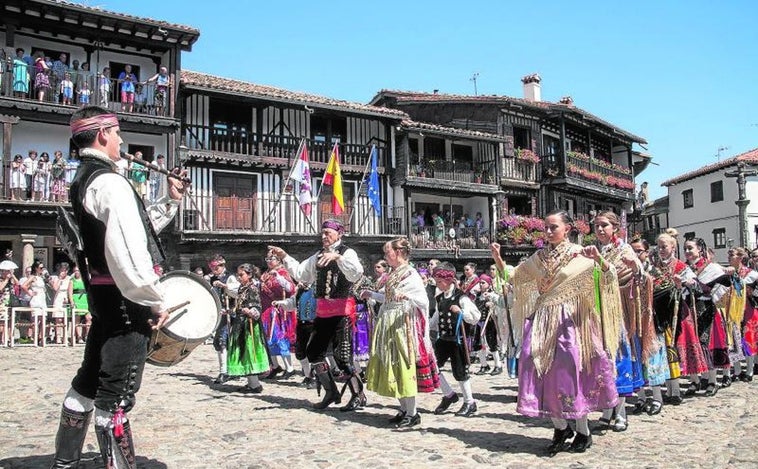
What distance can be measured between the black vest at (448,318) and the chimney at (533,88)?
2944 centimetres

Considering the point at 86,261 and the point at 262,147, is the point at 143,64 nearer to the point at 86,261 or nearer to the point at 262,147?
the point at 262,147

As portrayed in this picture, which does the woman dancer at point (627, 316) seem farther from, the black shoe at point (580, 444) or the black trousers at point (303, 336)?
the black trousers at point (303, 336)

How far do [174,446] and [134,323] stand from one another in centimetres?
212

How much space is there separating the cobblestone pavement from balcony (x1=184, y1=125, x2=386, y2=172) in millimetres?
15322

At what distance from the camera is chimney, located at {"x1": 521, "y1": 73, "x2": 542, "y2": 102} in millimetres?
35156

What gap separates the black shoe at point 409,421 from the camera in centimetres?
641

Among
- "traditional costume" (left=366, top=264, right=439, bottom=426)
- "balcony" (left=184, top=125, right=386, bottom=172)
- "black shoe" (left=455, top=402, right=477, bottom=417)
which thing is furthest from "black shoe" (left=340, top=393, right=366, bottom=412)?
"balcony" (left=184, top=125, right=386, bottom=172)

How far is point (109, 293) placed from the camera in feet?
12.4

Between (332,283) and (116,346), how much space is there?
3.61 m

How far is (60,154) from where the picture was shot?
19.9 meters

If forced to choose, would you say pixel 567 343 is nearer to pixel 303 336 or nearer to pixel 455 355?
pixel 455 355

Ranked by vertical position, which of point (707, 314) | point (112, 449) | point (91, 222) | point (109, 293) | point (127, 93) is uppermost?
point (127, 93)

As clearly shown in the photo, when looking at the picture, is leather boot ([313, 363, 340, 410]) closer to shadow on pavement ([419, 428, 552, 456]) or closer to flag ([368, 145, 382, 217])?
shadow on pavement ([419, 428, 552, 456])

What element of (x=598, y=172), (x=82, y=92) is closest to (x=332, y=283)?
(x=82, y=92)
